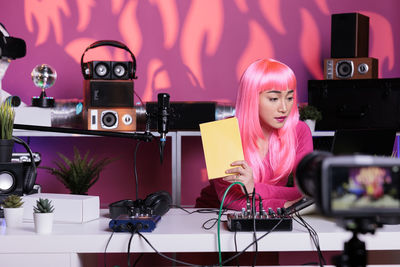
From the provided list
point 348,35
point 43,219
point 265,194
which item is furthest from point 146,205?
point 348,35

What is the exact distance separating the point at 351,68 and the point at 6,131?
2045mm

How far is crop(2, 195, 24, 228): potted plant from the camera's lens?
148 cm

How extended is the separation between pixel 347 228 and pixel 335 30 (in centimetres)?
252

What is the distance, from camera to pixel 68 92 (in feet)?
10.8

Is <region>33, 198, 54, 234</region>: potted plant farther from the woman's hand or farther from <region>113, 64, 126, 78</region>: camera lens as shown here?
<region>113, 64, 126, 78</region>: camera lens

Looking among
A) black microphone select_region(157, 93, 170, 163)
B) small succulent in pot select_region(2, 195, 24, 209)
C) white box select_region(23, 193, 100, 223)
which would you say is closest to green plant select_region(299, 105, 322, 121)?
black microphone select_region(157, 93, 170, 163)

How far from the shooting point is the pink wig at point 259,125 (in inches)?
75.8

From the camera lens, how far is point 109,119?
2.87 meters

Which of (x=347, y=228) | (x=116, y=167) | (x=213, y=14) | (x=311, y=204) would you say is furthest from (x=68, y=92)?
(x=347, y=228)

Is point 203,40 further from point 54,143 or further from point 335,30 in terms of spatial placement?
point 54,143

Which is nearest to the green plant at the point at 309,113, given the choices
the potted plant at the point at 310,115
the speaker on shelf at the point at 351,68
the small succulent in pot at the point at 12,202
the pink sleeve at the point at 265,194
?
the potted plant at the point at 310,115

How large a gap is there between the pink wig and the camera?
1237 mm

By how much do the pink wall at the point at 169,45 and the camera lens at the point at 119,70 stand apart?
1.31 ft

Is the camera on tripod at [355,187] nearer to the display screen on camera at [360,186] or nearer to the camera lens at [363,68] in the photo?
the display screen on camera at [360,186]
